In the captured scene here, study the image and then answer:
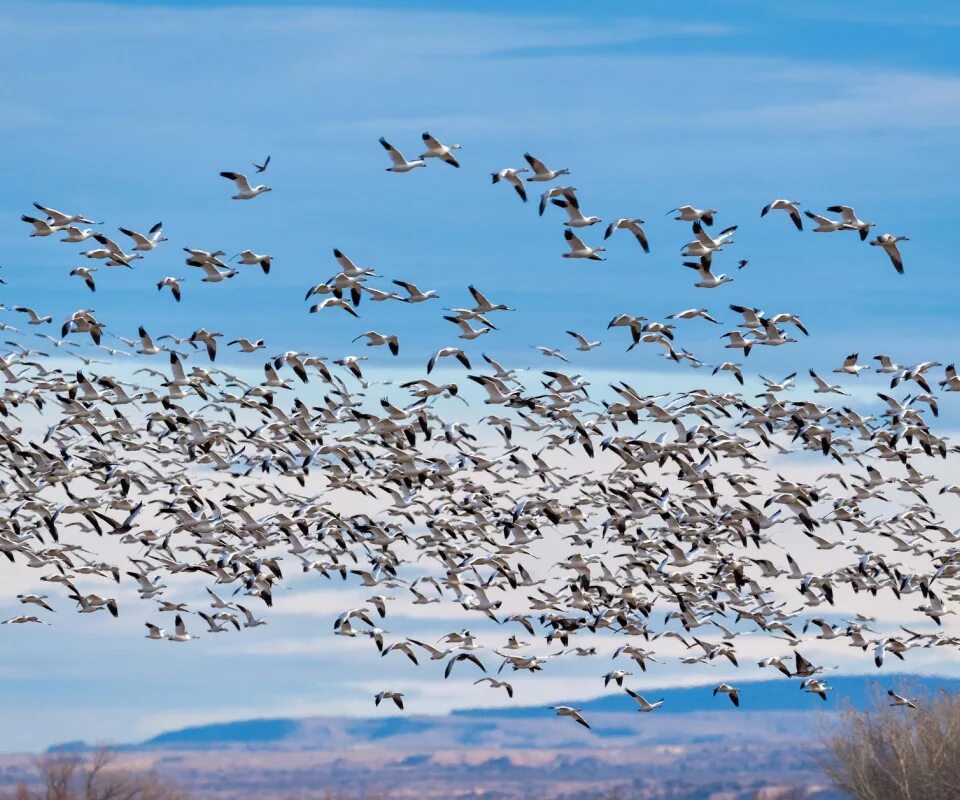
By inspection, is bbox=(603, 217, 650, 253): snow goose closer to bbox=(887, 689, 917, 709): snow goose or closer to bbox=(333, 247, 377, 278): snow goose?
bbox=(333, 247, 377, 278): snow goose

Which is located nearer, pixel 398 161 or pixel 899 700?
pixel 398 161

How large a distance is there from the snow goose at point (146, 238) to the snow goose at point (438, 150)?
6.44m

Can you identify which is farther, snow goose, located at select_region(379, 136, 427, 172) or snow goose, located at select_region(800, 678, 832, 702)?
snow goose, located at select_region(800, 678, 832, 702)

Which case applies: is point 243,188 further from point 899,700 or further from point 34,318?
point 899,700

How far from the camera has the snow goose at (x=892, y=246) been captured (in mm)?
37641

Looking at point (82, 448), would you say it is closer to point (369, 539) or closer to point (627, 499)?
point (369, 539)

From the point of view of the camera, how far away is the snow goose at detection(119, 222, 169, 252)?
123 feet

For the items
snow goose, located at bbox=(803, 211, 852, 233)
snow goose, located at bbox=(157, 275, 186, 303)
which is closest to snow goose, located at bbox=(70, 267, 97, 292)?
snow goose, located at bbox=(157, 275, 186, 303)

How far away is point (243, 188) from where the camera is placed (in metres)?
36.7

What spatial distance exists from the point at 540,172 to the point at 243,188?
6197mm

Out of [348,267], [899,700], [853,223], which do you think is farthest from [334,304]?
[899,700]

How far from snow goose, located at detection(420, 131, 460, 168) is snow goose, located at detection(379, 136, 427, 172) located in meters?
0.23

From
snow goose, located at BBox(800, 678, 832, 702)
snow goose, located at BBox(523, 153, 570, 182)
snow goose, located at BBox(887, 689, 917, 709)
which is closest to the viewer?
snow goose, located at BBox(523, 153, 570, 182)

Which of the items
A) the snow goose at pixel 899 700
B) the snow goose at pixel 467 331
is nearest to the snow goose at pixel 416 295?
the snow goose at pixel 467 331
